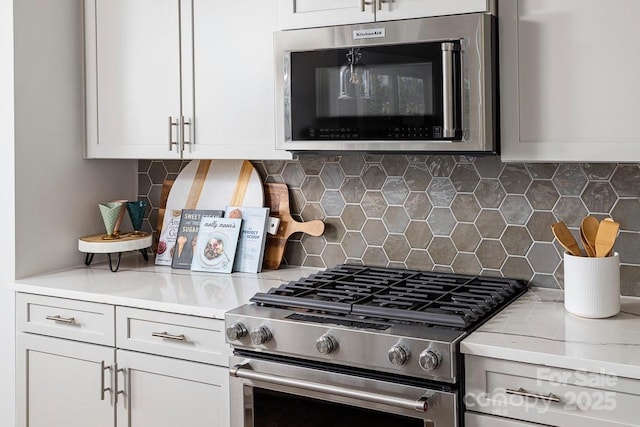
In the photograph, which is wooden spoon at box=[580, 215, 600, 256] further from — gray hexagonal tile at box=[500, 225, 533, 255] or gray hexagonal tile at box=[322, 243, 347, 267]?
gray hexagonal tile at box=[322, 243, 347, 267]

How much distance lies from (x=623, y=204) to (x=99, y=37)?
2.05m

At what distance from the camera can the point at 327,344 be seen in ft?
6.24

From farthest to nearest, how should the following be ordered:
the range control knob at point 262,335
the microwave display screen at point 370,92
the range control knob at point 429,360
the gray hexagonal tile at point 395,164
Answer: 1. the gray hexagonal tile at point 395,164
2. the microwave display screen at point 370,92
3. the range control knob at point 262,335
4. the range control knob at point 429,360

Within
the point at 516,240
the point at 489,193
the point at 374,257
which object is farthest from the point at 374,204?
the point at 516,240

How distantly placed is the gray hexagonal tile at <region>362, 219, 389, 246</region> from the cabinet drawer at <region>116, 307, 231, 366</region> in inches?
28.5

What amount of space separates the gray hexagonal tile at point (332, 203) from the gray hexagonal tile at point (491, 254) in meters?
0.55

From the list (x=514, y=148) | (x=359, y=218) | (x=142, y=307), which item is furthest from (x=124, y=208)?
(x=514, y=148)

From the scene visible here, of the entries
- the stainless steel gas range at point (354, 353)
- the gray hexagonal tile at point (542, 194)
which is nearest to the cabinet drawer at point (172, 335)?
the stainless steel gas range at point (354, 353)

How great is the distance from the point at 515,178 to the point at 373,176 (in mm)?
520

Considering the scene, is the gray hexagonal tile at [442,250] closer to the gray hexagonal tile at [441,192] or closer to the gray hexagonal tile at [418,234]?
the gray hexagonal tile at [418,234]

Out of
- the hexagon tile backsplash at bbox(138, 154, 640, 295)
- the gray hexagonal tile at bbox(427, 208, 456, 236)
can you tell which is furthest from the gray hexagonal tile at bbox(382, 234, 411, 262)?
the gray hexagonal tile at bbox(427, 208, 456, 236)

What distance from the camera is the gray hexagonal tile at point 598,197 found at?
7.45 feet

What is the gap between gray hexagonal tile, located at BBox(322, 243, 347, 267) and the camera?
2738 millimetres

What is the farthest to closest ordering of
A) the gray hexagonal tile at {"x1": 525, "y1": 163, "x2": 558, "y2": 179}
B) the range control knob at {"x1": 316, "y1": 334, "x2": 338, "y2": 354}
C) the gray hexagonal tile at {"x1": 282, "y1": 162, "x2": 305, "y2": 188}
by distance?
the gray hexagonal tile at {"x1": 282, "y1": 162, "x2": 305, "y2": 188}
the gray hexagonal tile at {"x1": 525, "y1": 163, "x2": 558, "y2": 179}
the range control knob at {"x1": 316, "y1": 334, "x2": 338, "y2": 354}
